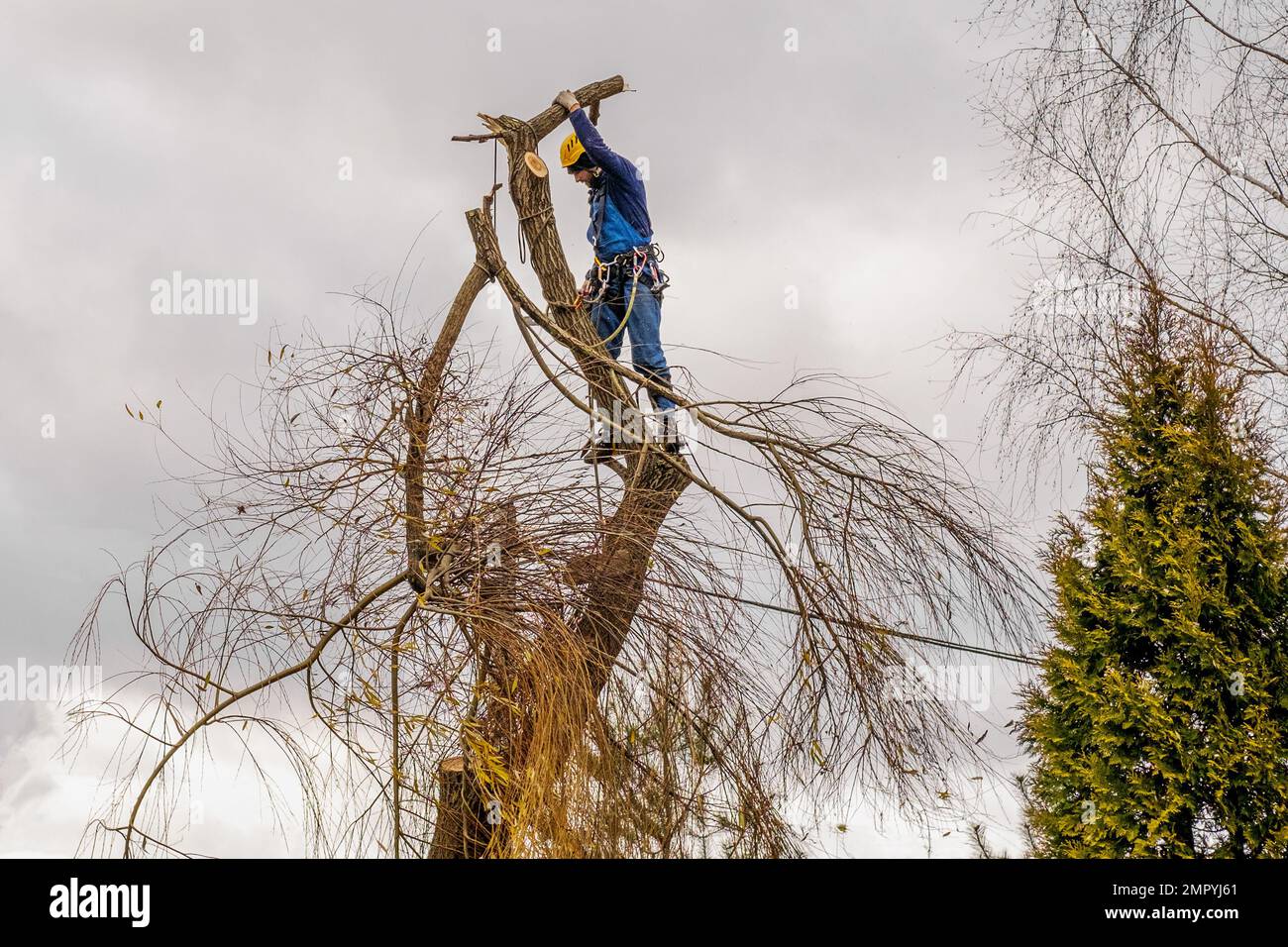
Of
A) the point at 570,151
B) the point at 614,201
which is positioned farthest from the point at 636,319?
the point at 570,151

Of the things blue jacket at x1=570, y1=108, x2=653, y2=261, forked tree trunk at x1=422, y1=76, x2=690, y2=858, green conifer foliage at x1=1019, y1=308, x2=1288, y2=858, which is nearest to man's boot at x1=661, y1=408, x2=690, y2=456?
forked tree trunk at x1=422, y1=76, x2=690, y2=858

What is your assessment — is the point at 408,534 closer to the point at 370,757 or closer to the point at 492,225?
the point at 370,757

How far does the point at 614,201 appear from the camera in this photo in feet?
16.2

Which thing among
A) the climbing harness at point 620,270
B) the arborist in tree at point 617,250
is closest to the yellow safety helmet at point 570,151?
the arborist in tree at point 617,250

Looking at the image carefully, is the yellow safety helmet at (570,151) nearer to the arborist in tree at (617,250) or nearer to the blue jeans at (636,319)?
the arborist in tree at (617,250)

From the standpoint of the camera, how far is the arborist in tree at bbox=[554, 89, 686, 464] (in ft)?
15.5

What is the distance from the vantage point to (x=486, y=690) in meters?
3.58

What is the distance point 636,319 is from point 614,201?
1.93ft

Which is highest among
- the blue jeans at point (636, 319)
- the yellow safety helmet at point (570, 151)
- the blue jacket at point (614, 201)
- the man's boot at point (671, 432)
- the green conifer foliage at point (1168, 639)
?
the yellow safety helmet at point (570, 151)

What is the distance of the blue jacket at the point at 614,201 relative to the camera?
4.79 m

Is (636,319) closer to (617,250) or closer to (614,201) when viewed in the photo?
(617,250)

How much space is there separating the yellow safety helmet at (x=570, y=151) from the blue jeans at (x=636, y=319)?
0.54 metres
